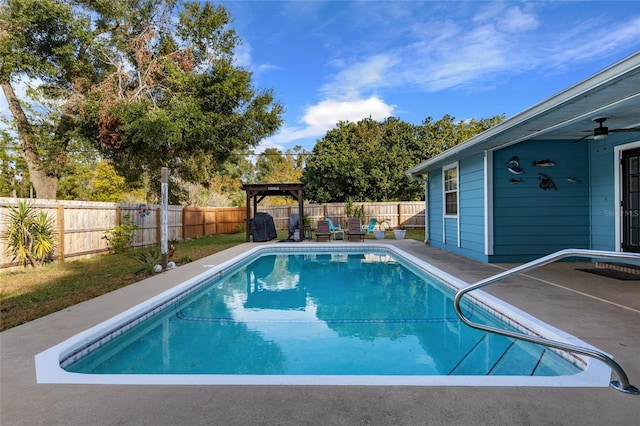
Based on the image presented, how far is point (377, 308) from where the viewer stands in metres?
5.13

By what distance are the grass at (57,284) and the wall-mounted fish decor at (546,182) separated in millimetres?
7804

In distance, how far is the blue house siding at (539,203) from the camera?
23.4 ft

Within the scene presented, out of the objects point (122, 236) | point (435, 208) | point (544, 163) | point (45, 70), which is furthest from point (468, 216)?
point (45, 70)

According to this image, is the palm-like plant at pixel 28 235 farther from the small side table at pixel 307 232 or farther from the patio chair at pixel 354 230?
the patio chair at pixel 354 230

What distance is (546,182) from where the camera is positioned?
7199 millimetres

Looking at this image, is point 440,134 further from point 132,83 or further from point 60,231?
point 60,231

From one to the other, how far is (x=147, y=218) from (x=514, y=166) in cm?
1052

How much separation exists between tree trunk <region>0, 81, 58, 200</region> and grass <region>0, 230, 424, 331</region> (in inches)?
246

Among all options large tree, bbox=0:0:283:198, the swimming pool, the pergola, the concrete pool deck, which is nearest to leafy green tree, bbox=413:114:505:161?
large tree, bbox=0:0:283:198

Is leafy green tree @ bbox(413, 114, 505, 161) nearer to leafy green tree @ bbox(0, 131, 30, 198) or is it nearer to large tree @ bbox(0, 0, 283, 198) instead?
large tree @ bbox(0, 0, 283, 198)

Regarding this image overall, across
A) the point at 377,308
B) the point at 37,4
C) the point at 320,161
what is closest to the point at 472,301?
the point at 377,308

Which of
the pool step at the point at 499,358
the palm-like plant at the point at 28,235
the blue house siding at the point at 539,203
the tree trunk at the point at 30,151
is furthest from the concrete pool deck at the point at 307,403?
the tree trunk at the point at 30,151

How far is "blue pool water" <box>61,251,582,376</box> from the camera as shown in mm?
3188

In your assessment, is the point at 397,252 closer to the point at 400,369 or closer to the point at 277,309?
the point at 277,309
